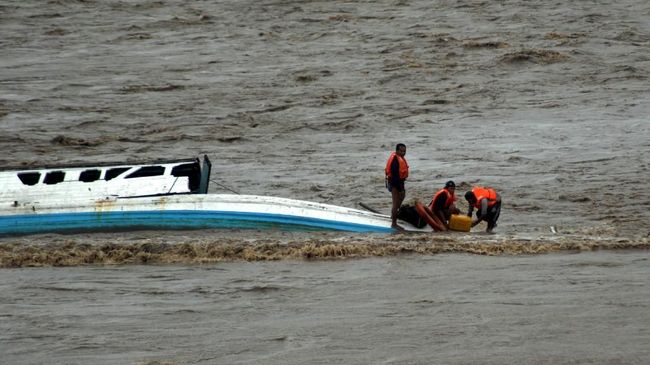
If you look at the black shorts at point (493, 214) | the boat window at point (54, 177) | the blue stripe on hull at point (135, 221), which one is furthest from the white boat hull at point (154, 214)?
the black shorts at point (493, 214)

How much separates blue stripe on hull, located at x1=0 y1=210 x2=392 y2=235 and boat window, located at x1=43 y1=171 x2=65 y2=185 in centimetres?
58

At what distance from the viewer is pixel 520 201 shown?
21500mm

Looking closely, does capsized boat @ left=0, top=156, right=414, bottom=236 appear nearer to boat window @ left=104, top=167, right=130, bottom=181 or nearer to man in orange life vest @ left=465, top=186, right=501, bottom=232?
boat window @ left=104, top=167, right=130, bottom=181

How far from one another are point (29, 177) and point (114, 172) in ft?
4.36

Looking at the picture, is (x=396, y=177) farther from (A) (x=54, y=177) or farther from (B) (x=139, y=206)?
(A) (x=54, y=177)

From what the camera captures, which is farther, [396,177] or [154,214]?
[154,214]

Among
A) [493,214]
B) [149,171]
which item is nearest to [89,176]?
[149,171]

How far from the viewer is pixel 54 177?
1970 centimetres

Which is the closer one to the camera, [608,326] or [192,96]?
[608,326]

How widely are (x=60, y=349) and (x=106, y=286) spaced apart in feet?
9.30

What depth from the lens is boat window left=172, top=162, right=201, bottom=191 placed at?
778 inches

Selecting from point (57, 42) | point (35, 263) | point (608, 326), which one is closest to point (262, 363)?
point (608, 326)

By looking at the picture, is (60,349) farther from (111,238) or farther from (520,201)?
(520,201)

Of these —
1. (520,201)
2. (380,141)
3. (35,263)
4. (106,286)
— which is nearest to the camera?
(106,286)
